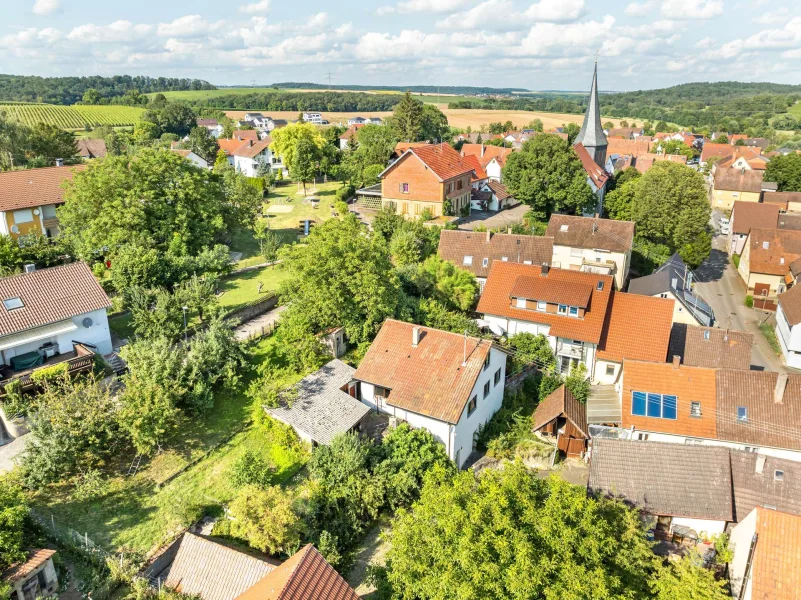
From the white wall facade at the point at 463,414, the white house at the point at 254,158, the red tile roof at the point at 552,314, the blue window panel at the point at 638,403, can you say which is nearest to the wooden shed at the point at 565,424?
the blue window panel at the point at 638,403

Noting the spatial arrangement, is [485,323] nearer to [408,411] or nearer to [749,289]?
[408,411]

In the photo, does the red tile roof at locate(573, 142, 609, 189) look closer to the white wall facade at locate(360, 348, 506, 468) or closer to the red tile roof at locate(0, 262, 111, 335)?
the white wall facade at locate(360, 348, 506, 468)

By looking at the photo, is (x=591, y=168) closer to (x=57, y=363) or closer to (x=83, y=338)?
(x=83, y=338)

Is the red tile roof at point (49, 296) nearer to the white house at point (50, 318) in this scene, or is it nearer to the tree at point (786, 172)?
the white house at point (50, 318)

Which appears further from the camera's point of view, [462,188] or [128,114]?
[128,114]

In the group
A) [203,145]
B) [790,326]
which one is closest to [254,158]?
[203,145]

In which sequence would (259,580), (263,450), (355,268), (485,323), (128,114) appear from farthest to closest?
(128,114), (485,323), (355,268), (263,450), (259,580)

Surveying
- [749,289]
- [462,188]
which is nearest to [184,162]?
[462,188]
